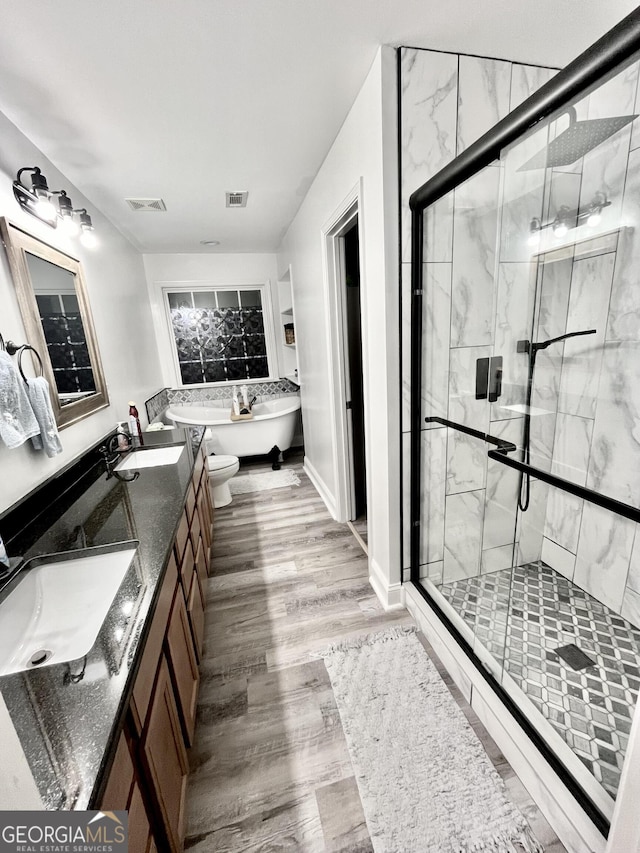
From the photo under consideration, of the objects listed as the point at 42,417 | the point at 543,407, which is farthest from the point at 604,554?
the point at 42,417

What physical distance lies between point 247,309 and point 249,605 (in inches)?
137

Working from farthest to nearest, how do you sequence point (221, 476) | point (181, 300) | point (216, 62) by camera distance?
point (181, 300), point (221, 476), point (216, 62)

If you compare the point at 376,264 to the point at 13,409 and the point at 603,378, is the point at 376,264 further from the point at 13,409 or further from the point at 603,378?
the point at 13,409

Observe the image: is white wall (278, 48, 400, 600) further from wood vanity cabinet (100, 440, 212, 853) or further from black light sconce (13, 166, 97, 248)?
black light sconce (13, 166, 97, 248)

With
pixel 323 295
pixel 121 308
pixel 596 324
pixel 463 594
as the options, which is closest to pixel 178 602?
pixel 463 594

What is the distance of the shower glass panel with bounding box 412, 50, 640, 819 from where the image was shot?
4.80ft

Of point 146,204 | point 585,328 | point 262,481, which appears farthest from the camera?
point 262,481

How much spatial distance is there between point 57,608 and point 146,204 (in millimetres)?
2684

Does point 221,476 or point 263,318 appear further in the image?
point 263,318

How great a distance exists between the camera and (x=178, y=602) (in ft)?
4.39

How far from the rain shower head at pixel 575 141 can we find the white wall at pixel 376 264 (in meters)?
0.57

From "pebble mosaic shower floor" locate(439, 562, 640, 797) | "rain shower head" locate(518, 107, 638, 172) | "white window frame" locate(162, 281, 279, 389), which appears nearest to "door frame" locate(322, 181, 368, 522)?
"rain shower head" locate(518, 107, 638, 172)

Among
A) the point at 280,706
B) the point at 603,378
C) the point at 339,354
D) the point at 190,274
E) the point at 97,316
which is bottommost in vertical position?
the point at 280,706

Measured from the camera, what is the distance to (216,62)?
1.39 meters
